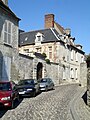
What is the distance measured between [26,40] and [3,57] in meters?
20.1

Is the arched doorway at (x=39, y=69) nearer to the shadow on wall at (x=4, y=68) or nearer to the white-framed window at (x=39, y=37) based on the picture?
the shadow on wall at (x=4, y=68)

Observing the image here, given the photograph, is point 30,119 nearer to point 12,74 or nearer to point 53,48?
point 12,74

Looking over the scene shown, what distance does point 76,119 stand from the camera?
8.79 metres

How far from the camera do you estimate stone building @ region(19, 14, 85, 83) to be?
36.3 meters

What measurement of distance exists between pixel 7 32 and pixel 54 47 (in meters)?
16.2

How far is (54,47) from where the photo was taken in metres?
36.3

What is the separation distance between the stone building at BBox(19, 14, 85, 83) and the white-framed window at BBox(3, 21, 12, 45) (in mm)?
12477

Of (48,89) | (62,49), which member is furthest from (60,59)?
(48,89)

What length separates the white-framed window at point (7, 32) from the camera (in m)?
20.5

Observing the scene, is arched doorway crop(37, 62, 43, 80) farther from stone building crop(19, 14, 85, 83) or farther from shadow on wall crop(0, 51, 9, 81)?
shadow on wall crop(0, 51, 9, 81)

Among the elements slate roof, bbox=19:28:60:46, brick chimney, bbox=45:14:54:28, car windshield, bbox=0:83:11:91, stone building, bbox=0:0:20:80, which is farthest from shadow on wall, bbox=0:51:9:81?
brick chimney, bbox=45:14:54:28

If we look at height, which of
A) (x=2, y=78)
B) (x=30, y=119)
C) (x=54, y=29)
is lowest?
(x=30, y=119)

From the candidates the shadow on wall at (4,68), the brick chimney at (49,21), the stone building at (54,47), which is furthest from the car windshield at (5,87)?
the brick chimney at (49,21)

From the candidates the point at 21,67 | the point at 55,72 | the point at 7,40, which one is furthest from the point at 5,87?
the point at 55,72
